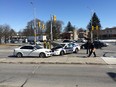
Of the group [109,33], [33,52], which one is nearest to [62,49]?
[33,52]

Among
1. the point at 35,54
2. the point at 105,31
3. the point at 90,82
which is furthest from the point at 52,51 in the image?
the point at 105,31

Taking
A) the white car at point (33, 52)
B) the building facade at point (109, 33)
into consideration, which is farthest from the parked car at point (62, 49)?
the building facade at point (109, 33)

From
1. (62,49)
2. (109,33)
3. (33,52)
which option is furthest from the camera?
(109,33)

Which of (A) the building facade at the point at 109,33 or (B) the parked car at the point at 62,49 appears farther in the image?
(A) the building facade at the point at 109,33

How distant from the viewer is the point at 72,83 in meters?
11.6

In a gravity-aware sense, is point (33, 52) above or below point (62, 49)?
below

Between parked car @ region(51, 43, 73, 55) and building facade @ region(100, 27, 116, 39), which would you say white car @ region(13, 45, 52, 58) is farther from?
building facade @ region(100, 27, 116, 39)

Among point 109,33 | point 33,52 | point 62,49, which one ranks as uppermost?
point 109,33

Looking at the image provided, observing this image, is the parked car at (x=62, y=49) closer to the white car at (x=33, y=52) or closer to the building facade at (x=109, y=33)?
the white car at (x=33, y=52)

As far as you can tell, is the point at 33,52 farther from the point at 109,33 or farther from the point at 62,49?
the point at 109,33

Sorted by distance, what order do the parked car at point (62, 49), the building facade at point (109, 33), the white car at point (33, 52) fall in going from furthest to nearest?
the building facade at point (109, 33)
the parked car at point (62, 49)
the white car at point (33, 52)

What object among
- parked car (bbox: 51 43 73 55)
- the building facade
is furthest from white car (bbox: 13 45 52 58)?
the building facade

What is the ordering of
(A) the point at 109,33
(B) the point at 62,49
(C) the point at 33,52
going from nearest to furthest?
(C) the point at 33,52 → (B) the point at 62,49 → (A) the point at 109,33

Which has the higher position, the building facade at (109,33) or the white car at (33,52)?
the building facade at (109,33)
